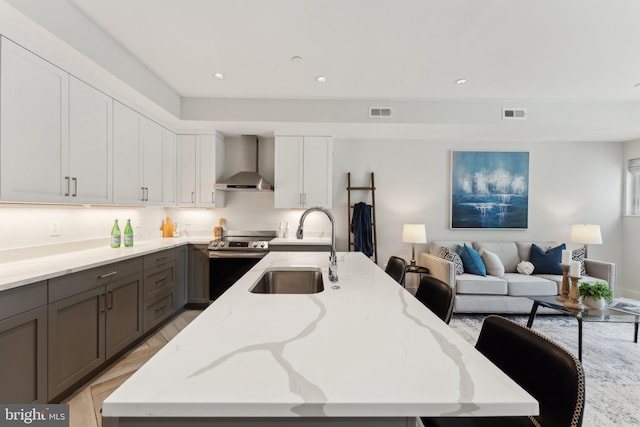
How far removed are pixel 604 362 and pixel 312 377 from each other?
3.17 meters

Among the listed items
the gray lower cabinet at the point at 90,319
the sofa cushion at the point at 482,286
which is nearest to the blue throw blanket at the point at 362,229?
the sofa cushion at the point at 482,286

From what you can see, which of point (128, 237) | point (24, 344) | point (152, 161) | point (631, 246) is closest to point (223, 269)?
point (128, 237)

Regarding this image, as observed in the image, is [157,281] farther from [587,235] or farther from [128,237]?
[587,235]

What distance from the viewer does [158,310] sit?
9.43 ft

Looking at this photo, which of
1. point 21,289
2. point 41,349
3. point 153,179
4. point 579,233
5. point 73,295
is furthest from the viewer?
point 579,233

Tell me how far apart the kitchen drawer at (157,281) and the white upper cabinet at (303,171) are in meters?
1.49

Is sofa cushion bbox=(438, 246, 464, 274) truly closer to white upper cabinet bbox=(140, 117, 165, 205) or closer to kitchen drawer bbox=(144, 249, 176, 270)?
kitchen drawer bbox=(144, 249, 176, 270)

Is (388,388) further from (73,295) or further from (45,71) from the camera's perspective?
(45,71)

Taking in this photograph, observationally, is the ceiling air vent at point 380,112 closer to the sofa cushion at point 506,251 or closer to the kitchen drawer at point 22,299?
the sofa cushion at point 506,251

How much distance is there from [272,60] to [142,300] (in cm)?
251

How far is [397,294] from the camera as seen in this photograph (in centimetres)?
122

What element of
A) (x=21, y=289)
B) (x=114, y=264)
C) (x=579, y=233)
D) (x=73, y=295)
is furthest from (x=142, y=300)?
(x=579, y=233)

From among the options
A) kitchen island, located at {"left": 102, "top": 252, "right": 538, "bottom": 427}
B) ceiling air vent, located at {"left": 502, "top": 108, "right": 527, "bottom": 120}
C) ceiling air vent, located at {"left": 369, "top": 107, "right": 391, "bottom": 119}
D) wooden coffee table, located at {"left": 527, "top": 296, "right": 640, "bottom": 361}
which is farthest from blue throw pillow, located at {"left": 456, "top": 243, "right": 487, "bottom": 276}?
kitchen island, located at {"left": 102, "top": 252, "right": 538, "bottom": 427}

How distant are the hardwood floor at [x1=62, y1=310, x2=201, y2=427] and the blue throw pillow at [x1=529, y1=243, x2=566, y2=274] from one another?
4.54m
